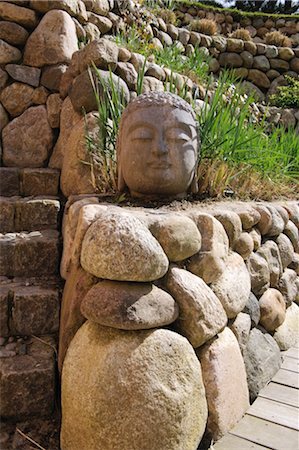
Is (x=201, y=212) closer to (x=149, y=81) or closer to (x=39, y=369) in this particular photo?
(x=39, y=369)

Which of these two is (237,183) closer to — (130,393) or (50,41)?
(130,393)

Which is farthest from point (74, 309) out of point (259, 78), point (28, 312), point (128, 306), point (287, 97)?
point (259, 78)

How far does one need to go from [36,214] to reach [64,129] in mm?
989

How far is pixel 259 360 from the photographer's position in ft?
5.82

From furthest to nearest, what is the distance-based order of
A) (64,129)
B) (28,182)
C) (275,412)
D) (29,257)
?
(64,129), (28,182), (29,257), (275,412)

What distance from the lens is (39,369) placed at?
4.75 feet

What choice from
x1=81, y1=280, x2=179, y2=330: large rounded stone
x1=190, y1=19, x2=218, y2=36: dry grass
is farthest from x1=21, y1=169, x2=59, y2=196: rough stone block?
x1=190, y1=19, x2=218, y2=36: dry grass

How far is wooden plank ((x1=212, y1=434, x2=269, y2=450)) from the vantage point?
1327 mm

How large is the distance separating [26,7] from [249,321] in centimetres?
319

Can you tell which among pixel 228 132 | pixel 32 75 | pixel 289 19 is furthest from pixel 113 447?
pixel 289 19

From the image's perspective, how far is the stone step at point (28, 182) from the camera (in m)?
2.65

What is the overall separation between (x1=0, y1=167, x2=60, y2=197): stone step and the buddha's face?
3.49ft

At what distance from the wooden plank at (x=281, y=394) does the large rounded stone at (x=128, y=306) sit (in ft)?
2.42

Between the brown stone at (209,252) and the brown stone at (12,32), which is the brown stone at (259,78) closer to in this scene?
the brown stone at (12,32)
